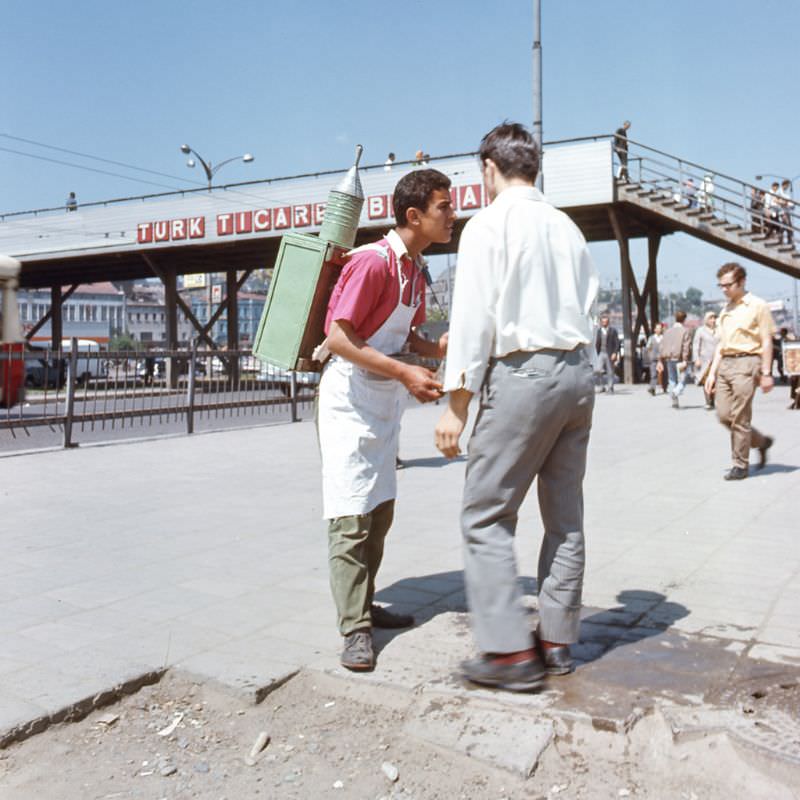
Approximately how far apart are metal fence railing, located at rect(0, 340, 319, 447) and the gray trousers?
30.4 feet

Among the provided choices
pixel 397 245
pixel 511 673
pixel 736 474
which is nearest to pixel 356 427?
pixel 397 245

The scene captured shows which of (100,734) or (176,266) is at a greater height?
(176,266)

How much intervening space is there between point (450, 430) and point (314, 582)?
193 cm

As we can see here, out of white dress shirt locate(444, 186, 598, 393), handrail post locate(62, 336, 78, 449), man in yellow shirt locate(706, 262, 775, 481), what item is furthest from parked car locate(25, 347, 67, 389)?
white dress shirt locate(444, 186, 598, 393)

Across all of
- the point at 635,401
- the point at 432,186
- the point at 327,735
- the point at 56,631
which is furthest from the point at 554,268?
the point at 635,401

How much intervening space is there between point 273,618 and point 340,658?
711 millimetres

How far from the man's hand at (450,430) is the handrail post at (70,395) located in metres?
9.09

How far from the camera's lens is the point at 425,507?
6.94 metres

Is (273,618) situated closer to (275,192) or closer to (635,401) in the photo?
(635,401)

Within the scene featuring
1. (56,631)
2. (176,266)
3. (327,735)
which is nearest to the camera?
(327,735)

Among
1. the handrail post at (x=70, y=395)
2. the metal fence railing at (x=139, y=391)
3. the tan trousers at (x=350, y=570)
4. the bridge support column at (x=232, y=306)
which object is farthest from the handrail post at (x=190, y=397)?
the bridge support column at (x=232, y=306)

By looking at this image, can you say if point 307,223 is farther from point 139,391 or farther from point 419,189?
point 419,189

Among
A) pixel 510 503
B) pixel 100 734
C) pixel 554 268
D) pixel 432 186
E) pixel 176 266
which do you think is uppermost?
pixel 176 266

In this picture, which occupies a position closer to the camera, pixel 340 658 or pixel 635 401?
pixel 340 658
